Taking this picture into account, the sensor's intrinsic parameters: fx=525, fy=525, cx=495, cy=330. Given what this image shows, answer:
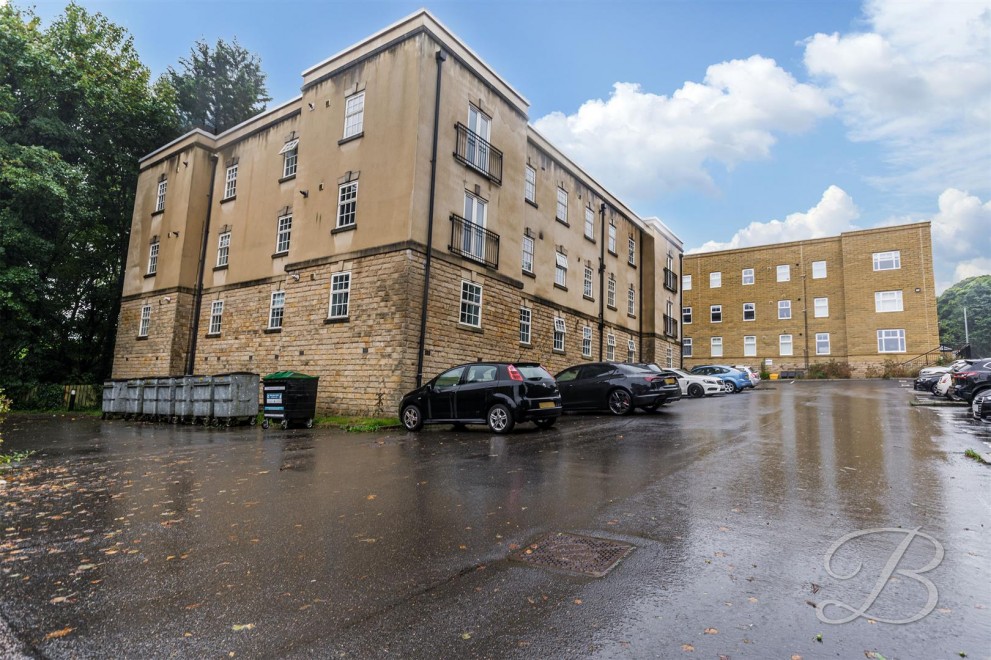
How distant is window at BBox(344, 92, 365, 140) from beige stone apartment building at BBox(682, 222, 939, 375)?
4002 cm

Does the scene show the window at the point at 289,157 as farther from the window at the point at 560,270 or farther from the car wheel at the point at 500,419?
the car wheel at the point at 500,419

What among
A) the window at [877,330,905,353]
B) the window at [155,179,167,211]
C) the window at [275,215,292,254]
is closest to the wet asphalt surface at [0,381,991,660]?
the window at [275,215,292,254]

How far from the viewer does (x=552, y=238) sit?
24.3 meters

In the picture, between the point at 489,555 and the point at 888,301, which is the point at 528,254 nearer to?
the point at 489,555

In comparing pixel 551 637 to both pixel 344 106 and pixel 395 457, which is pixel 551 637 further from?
pixel 344 106

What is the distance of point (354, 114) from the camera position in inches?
719

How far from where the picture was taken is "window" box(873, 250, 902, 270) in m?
40.7

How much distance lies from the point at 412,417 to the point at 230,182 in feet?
58.2

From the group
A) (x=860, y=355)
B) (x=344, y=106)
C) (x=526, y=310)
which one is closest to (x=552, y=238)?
(x=526, y=310)

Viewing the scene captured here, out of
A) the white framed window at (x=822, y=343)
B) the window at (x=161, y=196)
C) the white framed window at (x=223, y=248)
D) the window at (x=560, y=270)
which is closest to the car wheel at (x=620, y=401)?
the window at (x=560, y=270)

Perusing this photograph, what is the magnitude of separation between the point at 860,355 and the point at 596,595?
46837 mm

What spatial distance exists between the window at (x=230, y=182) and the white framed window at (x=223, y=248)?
1.83 m

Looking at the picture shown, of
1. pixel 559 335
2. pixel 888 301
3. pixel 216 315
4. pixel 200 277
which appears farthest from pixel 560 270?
pixel 888 301

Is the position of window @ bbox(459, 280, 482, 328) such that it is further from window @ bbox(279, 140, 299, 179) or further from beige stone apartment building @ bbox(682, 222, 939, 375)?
beige stone apartment building @ bbox(682, 222, 939, 375)
